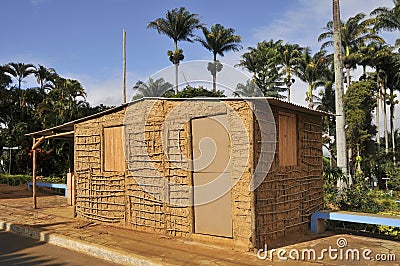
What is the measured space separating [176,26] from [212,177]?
26.4 m

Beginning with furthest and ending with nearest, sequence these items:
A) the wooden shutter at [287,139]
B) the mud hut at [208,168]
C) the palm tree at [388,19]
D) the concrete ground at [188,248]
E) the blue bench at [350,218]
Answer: the palm tree at [388,19]
the wooden shutter at [287,139]
the blue bench at [350,218]
the mud hut at [208,168]
the concrete ground at [188,248]

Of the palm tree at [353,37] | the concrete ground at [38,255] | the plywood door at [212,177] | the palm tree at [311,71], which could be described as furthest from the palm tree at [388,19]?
the concrete ground at [38,255]

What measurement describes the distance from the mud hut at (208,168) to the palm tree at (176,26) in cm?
2310

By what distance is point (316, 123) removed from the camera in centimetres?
921

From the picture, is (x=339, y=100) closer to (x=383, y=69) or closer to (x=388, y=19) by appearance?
(x=388, y=19)

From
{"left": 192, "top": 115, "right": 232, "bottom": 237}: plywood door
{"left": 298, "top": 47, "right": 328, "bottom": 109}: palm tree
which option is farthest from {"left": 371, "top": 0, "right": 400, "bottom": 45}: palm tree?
{"left": 192, "top": 115, "right": 232, "bottom": 237}: plywood door

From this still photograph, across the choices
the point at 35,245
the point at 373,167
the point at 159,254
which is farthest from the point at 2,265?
the point at 373,167

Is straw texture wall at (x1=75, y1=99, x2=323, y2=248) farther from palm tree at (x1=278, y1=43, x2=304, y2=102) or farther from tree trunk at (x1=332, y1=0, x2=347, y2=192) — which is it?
palm tree at (x1=278, y1=43, x2=304, y2=102)

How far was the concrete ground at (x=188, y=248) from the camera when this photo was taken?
625 centimetres

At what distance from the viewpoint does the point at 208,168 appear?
7340 millimetres

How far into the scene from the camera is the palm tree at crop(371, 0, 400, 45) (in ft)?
92.1

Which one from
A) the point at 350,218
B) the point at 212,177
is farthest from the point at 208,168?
the point at 350,218

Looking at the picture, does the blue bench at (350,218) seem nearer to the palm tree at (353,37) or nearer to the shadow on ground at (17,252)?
the shadow on ground at (17,252)

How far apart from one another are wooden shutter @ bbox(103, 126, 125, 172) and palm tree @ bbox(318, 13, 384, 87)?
974 inches
